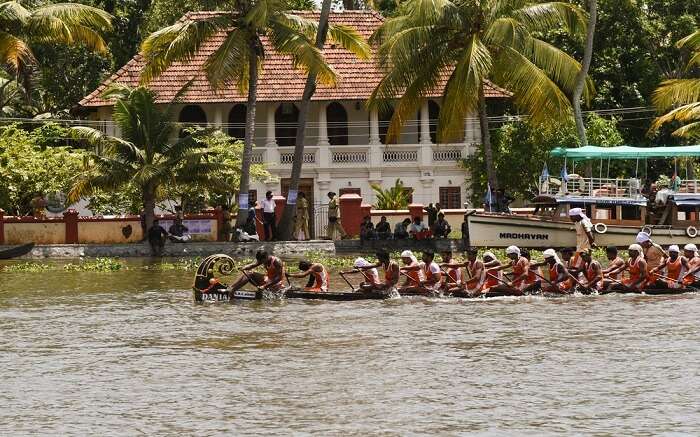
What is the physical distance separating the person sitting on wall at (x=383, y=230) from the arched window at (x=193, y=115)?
31.8 feet

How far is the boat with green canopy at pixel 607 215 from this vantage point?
1431 inches

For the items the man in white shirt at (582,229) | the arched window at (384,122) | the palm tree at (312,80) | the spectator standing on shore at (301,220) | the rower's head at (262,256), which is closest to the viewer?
the rower's head at (262,256)

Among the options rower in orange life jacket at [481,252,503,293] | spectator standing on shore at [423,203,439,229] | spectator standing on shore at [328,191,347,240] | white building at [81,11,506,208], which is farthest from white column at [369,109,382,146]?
rower in orange life jacket at [481,252,503,293]

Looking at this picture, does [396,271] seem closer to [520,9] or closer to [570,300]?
[570,300]

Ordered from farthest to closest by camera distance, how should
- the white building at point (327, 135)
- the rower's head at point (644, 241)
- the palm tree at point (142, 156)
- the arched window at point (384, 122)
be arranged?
the arched window at point (384, 122) < the white building at point (327, 135) < the palm tree at point (142, 156) < the rower's head at point (644, 241)

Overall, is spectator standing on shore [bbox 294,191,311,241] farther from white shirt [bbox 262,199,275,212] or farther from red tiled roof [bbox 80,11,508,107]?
red tiled roof [bbox 80,11,508,107]

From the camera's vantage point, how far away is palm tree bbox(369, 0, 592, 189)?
122 feet

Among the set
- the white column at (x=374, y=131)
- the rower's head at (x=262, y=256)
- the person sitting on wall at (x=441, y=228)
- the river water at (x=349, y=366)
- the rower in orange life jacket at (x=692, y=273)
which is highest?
the white column at (x=374, y=131)

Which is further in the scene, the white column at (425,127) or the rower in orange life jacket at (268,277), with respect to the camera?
the white column at (425,127)

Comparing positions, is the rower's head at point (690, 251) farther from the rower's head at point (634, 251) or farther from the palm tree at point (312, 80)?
the palm tree at point (312, 80)

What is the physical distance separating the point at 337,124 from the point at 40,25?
42.5 feet

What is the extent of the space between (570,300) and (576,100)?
43.5 ft

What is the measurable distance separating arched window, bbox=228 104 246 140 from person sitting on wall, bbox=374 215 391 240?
888 cm

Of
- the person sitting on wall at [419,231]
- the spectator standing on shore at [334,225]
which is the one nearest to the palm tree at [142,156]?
the spectator standing on shore at [334,225]
